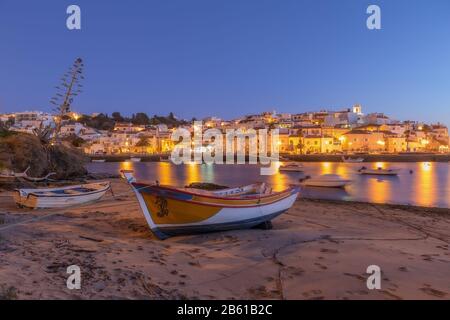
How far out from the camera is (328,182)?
28.1 meters

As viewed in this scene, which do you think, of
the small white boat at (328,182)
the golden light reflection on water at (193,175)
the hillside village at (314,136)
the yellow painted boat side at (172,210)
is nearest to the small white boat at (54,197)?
the yellow painted boat side at (172,210)

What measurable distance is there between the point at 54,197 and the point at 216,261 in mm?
7775

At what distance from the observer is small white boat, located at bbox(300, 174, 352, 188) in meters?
27.9

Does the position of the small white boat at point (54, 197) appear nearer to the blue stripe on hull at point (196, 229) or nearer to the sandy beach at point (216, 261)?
the sandy beach at point (216, 261)

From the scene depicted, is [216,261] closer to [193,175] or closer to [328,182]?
[328,182]

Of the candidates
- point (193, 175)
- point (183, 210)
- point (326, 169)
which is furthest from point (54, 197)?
point (326, 169)

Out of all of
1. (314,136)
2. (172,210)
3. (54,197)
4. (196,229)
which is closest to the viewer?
(172,210)

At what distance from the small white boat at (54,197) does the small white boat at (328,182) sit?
19091mm

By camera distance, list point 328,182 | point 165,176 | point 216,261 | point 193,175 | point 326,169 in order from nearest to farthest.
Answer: point 216,261, point 328,182, point 165,176, point 193,175, point 326,169

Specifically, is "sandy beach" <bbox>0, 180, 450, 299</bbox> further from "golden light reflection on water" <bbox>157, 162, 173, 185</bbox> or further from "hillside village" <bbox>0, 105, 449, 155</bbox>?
"hillside village" <bbox>0, 105, 449, 155</bbox>

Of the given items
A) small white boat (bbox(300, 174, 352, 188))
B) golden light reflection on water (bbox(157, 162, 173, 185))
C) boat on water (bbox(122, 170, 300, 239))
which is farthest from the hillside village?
boat on water (bbox(122, 170, 300, 239))

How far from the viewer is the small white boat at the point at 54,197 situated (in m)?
11.6
